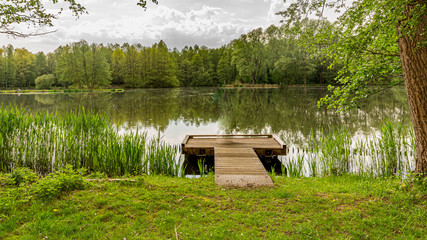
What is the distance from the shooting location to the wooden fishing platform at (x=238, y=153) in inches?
205

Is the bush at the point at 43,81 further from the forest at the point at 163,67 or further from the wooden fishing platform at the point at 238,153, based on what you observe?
the wooden fishing platform at the point at 238,153

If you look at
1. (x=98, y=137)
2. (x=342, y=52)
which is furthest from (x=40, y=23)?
(x=342, y=52)

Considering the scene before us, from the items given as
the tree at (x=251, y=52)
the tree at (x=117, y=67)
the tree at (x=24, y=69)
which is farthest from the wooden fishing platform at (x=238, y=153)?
the tree at (x=24, y=69)

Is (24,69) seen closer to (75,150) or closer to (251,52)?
(251,52)

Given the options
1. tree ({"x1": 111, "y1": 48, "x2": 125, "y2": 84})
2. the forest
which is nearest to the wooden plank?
the forest

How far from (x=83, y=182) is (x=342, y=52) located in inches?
226

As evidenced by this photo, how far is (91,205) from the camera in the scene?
12.2ft

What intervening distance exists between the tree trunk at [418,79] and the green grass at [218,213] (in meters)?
0.71

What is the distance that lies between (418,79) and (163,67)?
62.8 meters

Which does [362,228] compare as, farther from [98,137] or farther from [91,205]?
[98,137]

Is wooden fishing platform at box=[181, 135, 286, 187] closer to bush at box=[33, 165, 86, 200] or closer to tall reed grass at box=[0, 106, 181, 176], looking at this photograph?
tall reed grass at box=[0, 106, 181, 176]

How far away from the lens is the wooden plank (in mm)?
5031

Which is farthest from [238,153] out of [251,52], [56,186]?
[251,52]

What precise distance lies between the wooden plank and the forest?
4320 cm
